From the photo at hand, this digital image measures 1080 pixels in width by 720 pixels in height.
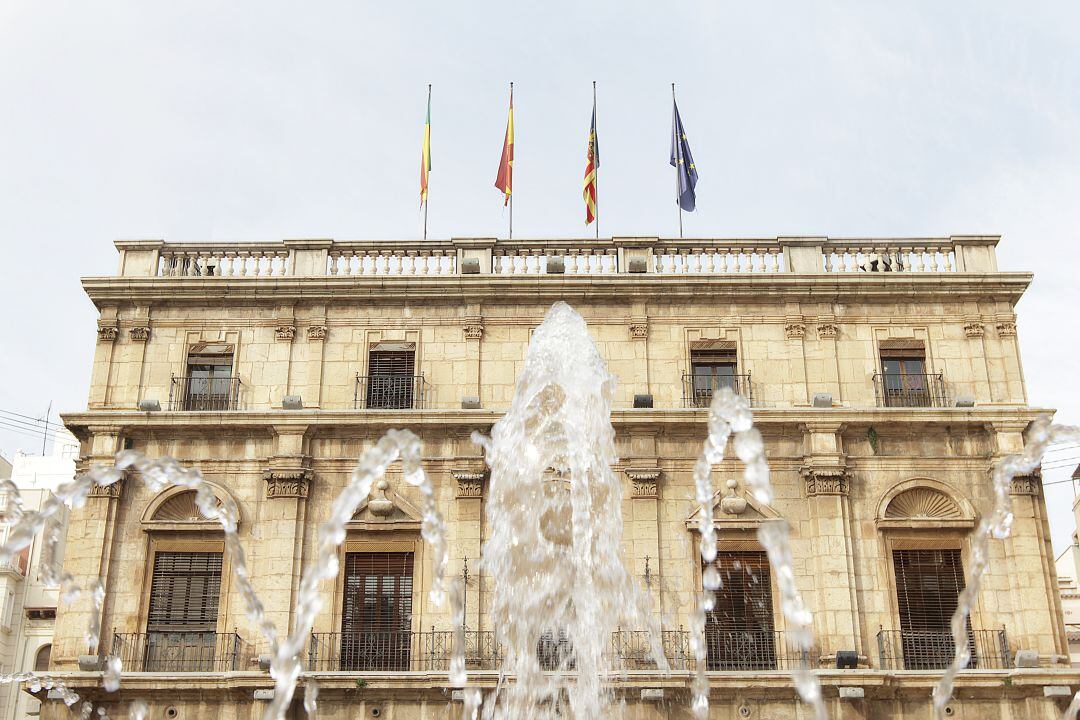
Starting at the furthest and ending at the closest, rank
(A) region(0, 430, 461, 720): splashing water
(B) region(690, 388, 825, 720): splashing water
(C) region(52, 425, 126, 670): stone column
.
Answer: (C) region(52, 425, 126, 670): stone column < (B) region(690, 388, 825, 720): splashing water < (A) region(0, 430, 461, 720): splashing water

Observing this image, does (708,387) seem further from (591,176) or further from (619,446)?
(591,176)

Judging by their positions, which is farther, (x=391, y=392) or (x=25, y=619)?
(x=25, y=619)

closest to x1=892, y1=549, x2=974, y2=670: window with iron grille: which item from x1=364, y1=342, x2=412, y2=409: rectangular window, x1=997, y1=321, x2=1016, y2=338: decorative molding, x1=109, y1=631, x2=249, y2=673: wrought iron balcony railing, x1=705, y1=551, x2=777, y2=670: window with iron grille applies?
x1=705, y1=551, x2=777, y2=670: window with iron grille

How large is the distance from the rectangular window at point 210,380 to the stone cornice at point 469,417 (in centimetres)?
76

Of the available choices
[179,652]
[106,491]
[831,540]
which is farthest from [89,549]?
[831,540]

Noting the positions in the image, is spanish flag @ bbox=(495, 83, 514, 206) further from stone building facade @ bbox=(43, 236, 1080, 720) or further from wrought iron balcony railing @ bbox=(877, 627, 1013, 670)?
wrought iron balcony railing @ bbox=(877, 627, 1013, 670)

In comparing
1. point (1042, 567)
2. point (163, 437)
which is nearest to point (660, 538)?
point (1042, 567)

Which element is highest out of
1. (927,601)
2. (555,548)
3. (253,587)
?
(555,548)

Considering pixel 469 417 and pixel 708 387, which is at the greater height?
pixel 708 387

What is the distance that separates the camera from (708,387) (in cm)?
2217

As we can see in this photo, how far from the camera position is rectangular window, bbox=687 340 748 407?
22000 millimetres

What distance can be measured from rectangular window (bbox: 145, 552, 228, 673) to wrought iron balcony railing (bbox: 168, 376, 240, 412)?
2.67 metres

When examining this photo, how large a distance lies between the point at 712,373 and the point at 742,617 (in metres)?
4.40

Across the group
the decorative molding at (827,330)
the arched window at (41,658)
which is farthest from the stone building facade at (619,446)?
the arched window at (41,658)
